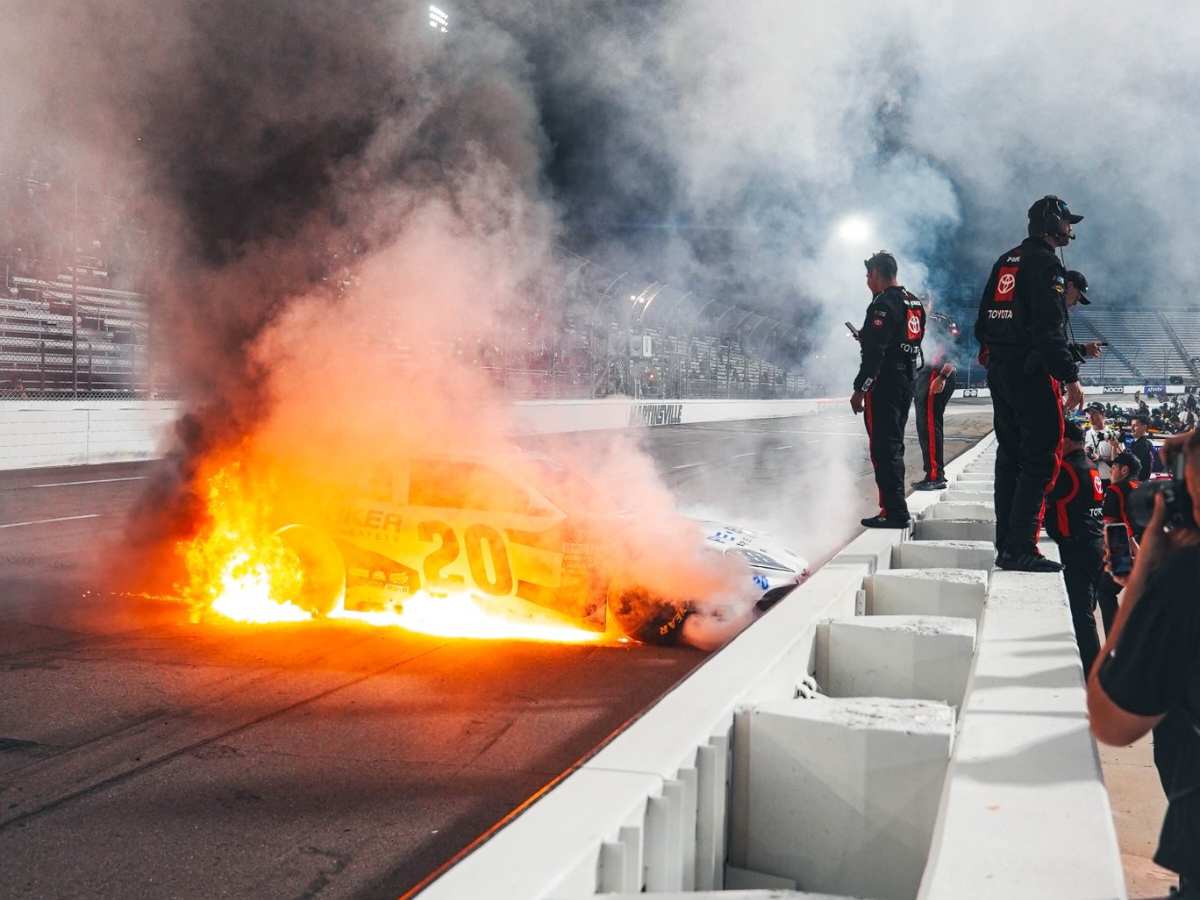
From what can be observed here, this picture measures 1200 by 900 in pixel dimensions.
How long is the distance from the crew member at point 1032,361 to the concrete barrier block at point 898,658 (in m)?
1.12

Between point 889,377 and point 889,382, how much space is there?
30 millimetres

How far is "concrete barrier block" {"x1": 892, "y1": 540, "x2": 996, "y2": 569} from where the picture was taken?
5043 mm

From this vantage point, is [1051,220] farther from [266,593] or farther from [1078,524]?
[266,593]

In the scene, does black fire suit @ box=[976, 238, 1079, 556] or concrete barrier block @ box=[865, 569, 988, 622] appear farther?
black fire suit @ box=[976, 238, 1079, 556]

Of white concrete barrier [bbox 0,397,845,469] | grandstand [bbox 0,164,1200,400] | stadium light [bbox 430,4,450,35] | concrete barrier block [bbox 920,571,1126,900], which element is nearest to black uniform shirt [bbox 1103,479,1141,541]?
concrete barrier block [bbox 920,571,1126,900]

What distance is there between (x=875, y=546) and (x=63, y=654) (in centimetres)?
440

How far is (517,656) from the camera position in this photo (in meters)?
5.73

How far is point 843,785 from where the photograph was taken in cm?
241

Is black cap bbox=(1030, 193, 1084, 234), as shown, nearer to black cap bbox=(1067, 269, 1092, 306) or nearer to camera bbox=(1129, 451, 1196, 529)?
black cap bbox=(1067, 269, 1092, 306)

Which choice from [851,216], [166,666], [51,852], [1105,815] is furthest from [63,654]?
[851,216]

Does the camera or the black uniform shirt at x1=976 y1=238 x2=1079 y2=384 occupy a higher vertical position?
the black uniform shirt at x1=976 y1=238 x2=1079 y2=384

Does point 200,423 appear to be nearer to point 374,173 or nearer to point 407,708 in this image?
point 374,173

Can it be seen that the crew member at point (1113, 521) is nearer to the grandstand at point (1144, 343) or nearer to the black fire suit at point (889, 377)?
the black fire suit at point (889, 377)

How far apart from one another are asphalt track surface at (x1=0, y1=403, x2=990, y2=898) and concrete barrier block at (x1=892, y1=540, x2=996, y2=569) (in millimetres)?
1253
